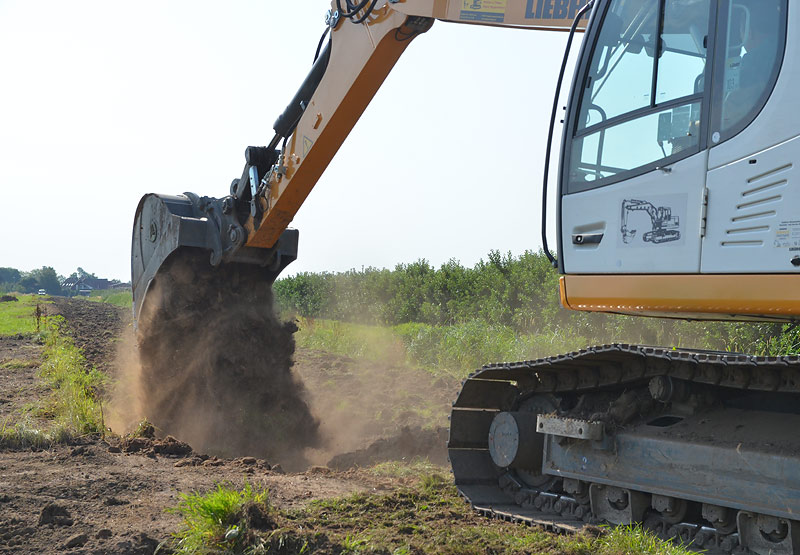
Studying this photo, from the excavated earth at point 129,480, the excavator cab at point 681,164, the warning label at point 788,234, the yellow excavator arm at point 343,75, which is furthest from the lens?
the yellow excavator arm at point 343,75

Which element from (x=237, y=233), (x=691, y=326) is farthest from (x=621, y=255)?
(x=691, y=326)

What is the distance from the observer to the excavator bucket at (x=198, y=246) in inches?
312

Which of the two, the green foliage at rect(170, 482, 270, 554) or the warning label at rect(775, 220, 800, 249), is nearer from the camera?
the warning label at rect(775, 220, 800, 249)

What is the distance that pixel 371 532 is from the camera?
4.23 meters

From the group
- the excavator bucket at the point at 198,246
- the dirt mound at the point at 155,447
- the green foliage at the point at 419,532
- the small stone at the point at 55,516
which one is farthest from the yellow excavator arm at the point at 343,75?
the small stone at the point at 55,516

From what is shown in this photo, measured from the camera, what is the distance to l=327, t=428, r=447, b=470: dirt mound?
699 cm

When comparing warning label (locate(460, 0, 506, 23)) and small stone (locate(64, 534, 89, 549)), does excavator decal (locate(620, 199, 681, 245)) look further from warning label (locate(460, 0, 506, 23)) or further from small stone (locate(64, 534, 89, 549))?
small stone (locate(64, 534, 89, 549))

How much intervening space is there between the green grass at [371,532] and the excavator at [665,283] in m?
0.31

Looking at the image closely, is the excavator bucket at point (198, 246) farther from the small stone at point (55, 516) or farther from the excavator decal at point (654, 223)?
the excavator decal at point (654, 223)

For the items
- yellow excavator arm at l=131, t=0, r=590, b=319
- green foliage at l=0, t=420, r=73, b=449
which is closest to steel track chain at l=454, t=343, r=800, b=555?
yellow excavator arm at l=131, t=0, r=590, b=319

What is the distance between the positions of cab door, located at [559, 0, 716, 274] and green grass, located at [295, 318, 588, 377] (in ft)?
26.6

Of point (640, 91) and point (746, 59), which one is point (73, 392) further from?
point (746, 59)

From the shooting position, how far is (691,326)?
12.4m

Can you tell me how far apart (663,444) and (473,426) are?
153 cm
